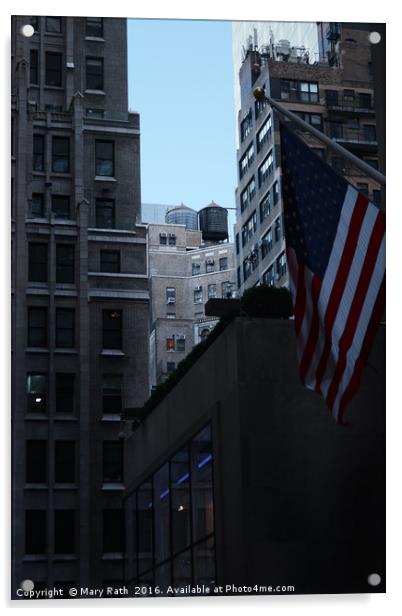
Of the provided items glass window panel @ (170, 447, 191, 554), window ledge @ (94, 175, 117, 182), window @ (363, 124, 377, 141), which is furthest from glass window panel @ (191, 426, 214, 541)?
window @ (363, 124, 377, 141)

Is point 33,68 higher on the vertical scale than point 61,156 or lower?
higher

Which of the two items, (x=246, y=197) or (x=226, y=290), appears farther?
(x=246, y=197)

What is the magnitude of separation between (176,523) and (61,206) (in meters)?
4.43

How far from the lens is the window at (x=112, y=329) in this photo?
19.2 m

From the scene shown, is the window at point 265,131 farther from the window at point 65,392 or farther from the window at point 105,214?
the window at point 65,392

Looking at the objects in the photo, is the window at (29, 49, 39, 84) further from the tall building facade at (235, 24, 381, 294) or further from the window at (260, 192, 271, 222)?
the window at (260, 192, 271, 222)

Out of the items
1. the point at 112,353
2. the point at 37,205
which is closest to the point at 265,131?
the point at 37,205

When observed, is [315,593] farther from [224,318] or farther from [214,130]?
[214,130]

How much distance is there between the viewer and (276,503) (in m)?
16.3

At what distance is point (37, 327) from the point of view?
16.8 meters

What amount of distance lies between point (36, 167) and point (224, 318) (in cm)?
319

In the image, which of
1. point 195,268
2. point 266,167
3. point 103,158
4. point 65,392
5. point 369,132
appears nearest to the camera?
point 369,132

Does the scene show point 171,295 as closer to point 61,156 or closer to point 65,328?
point 65,328
